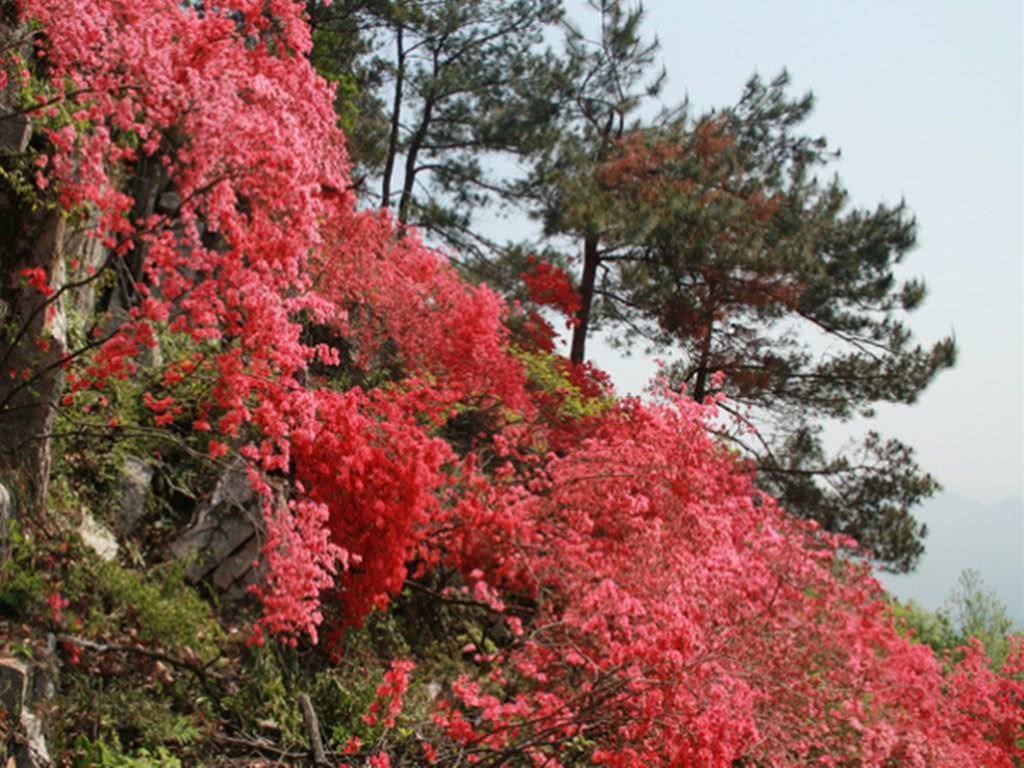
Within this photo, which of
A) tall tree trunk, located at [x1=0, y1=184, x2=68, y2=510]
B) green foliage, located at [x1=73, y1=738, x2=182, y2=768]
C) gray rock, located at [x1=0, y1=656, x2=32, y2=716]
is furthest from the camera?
tall tree trunk, located at [x1=0, y1=184, x2=68, y2=510]

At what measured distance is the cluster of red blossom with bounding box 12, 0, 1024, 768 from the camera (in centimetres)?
509

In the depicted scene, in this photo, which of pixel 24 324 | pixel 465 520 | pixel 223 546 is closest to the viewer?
pixel 24 324

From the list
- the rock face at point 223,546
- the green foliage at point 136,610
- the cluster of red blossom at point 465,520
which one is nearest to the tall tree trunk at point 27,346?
the cluster of red blossom at point 465,520

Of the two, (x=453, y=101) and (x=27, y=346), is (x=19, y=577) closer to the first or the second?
(x=27, y=346)

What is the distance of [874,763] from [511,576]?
3113 millimetres

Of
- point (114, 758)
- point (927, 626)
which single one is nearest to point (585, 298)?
point (927, 626)

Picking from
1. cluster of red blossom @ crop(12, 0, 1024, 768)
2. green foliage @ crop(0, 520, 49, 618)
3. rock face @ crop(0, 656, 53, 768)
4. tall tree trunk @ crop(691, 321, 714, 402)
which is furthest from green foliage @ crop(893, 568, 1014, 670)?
rock face @ crop(0, 656, 53, 768)

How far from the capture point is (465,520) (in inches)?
265

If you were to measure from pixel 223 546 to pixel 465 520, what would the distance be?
1758mm

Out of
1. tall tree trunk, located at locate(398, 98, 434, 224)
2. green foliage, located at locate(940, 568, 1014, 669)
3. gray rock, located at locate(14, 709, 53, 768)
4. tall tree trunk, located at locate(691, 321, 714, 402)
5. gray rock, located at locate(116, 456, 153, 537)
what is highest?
tall tree trunk, located at locate(398, 98, 434, 224)

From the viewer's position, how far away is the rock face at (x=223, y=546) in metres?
6.02

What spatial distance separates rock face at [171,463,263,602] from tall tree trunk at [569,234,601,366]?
9.33 metres

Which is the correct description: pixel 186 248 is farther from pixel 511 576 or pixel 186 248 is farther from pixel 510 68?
pixel 510 68

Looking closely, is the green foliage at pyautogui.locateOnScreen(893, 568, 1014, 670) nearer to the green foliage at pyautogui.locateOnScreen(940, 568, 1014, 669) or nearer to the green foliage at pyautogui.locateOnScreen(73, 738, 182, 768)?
the green foliage at pyautogui.locateOnScreen(940, 568, 1014, 669)
